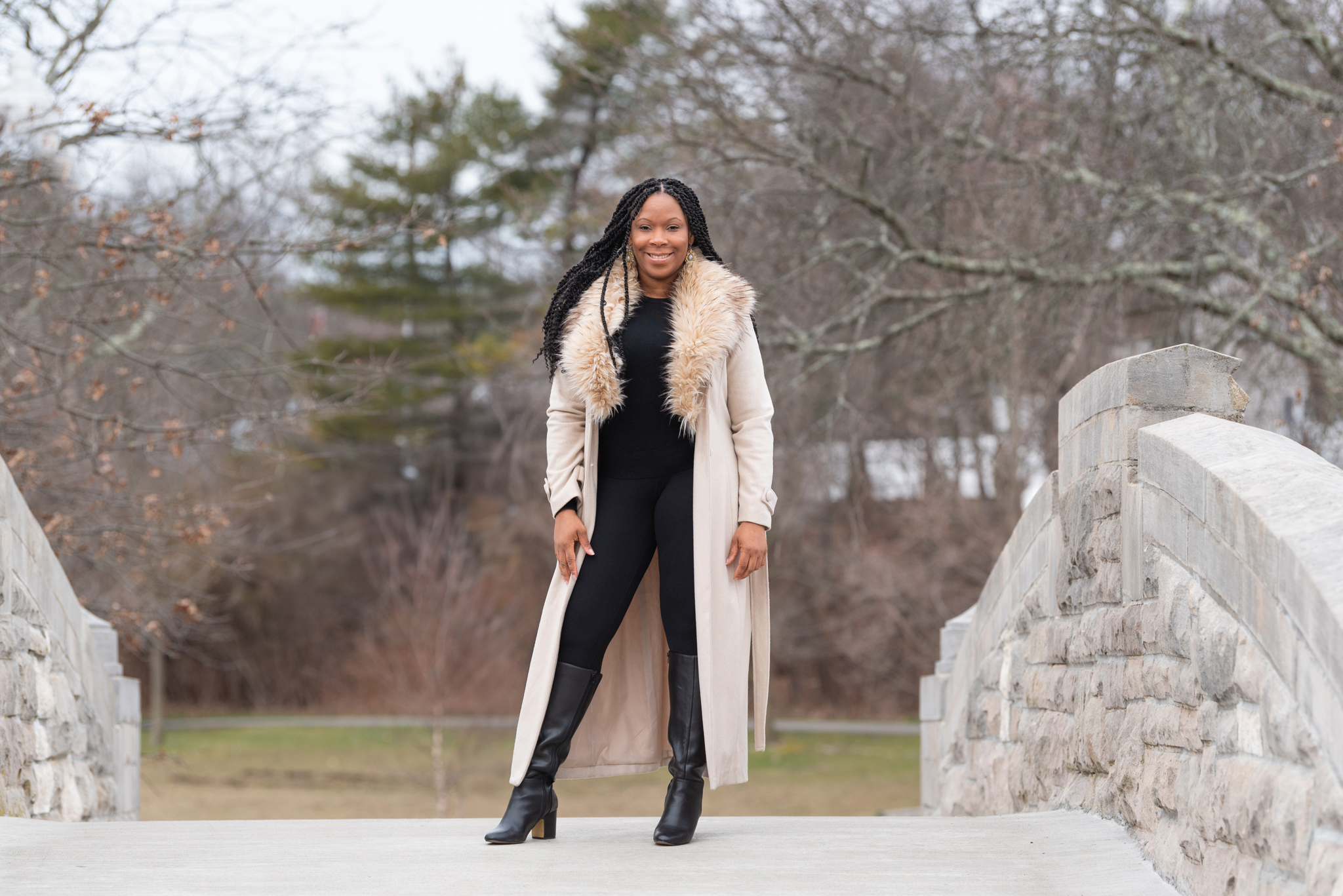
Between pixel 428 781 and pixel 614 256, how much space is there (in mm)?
15549

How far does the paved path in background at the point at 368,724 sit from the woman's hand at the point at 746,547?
1876 centimetres

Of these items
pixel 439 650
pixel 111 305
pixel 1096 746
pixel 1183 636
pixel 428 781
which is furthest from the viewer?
pixel 428 781

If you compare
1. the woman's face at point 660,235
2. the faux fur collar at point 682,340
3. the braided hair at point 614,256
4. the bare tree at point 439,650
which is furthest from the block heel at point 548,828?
the bare tree at point 439,650

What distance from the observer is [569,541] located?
12.8ft

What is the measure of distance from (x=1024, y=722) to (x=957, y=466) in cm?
1507

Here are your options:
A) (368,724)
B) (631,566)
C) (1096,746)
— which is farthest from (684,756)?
(368,724)

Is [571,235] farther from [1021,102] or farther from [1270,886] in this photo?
[1270,886]

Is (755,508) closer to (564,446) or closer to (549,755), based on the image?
(564,446)

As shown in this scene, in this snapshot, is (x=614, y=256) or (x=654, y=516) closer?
(x=654, y=516)

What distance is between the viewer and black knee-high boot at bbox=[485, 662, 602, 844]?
379 cm

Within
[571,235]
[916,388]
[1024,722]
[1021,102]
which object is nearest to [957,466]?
[916,388]

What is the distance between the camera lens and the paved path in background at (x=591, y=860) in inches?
126

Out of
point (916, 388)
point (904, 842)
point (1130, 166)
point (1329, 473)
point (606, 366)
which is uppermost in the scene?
point (1130, 166)

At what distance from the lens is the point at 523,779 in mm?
3816
